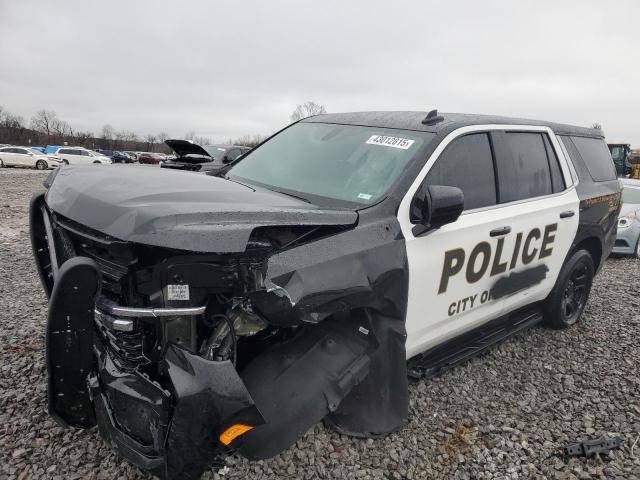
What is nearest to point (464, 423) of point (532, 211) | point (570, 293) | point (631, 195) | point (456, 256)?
point (456, 256)

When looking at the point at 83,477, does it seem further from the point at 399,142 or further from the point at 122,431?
the point at 399,142

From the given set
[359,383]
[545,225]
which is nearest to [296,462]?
[359,383]

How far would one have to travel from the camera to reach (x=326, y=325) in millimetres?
2436

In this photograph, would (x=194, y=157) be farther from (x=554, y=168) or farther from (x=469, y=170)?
(x=554, y=168)

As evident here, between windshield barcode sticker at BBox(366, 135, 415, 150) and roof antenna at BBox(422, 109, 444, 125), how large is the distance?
25 cm

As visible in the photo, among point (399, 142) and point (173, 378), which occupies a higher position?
point (399, 142)

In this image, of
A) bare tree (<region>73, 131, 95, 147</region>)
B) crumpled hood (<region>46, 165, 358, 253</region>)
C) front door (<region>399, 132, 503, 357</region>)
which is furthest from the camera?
bare tree (<region>73, 131, 95, 147</region>)

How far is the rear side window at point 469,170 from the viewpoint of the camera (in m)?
2.81

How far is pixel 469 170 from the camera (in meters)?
3.02

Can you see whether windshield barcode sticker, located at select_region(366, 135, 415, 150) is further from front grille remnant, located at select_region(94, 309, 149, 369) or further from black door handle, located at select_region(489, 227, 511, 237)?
front grille remnant, located at select_region(94, 309, 149, 369)

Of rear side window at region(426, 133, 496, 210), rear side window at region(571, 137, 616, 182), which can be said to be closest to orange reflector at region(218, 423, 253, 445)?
rear side window at region(426, 133, 496, 210)

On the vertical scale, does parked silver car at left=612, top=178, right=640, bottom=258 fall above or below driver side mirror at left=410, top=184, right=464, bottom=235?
below

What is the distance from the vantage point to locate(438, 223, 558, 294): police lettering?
2.73 meters

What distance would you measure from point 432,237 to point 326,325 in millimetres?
776
